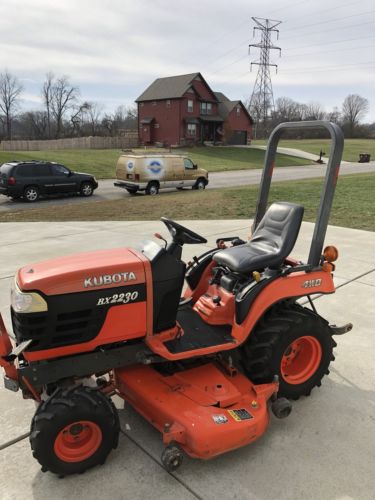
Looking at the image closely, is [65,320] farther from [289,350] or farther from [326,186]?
[326,186]

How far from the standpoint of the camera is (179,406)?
104 inches

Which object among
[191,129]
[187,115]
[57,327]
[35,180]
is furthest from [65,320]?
[191,129]

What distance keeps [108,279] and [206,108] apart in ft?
175

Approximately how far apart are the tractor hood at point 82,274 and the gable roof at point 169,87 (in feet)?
162

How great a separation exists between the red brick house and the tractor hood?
4866 cm

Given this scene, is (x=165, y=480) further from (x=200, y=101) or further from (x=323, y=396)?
(x=200, y=101)

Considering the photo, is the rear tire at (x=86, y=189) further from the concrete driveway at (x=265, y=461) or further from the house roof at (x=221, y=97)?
the house roof at (x=221, y=97)

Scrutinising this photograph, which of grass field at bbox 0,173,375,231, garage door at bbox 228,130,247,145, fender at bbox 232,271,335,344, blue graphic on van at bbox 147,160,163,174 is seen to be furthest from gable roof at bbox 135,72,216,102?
fender at bbox 232,271,335,344

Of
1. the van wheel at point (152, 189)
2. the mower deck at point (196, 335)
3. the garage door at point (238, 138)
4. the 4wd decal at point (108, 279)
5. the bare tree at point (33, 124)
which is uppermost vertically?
the bare tree at point (33, 124)

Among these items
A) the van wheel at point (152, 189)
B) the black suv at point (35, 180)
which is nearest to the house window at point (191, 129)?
the van wheel at point (152, 189)

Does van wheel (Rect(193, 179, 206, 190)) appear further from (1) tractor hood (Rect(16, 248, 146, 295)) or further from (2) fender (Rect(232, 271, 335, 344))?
(1) tractor hood (Rect(16, 248, 146, 295))

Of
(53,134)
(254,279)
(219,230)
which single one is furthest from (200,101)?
(254,279)

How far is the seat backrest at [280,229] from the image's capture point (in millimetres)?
3215

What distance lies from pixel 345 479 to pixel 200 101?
52.8m
